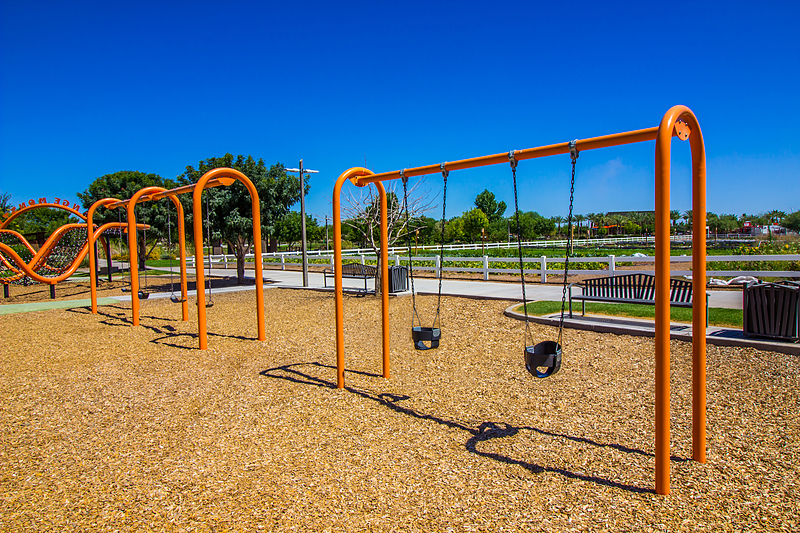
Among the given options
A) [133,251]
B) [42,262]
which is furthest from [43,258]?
[133,251]

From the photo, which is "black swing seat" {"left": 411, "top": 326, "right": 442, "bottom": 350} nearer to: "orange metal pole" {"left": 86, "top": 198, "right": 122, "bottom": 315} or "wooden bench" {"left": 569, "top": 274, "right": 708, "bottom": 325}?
"wooden bench" {"left": 569, "top": 274, "right": 708, "bottom": 325}

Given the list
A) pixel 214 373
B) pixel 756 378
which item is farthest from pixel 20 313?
pixel 756 378

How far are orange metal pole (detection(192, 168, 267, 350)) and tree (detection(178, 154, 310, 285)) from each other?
30.2ft

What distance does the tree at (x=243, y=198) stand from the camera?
1733 cm

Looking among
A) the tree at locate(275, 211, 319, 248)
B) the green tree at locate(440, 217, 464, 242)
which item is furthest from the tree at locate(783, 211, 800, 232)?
the tree at locate(275, 211, 319, 248)

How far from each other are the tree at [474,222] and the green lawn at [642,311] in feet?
140

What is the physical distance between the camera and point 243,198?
691 inches

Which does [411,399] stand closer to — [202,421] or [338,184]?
[202,421]

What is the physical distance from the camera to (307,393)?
5.42 m

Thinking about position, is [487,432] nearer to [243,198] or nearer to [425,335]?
[425,335]

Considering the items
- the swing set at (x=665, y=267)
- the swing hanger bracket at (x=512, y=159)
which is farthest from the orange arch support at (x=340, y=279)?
the swing set at (x=665, y=267)

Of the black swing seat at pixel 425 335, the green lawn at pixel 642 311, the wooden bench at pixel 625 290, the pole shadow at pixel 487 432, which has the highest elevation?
the wooden bench at pixel 625 290

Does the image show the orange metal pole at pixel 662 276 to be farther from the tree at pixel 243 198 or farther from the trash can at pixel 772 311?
the tree at pixel 243 198

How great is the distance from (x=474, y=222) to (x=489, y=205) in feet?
108
